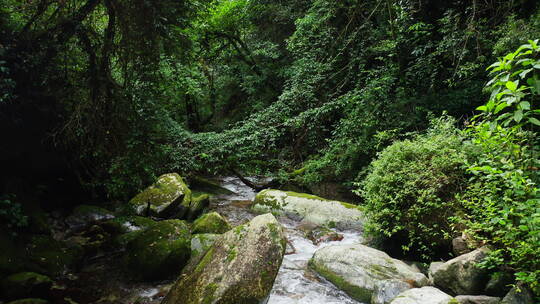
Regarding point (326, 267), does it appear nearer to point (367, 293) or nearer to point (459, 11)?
A: point (367, 293)

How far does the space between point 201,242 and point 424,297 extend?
3577 mm

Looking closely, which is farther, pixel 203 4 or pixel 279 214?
pixel 279 214

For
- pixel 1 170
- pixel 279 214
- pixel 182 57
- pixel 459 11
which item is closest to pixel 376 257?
pixel 279 214

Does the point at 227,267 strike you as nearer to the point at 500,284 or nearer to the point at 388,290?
the point at 388,290

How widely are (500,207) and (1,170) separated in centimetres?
736

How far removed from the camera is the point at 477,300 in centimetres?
317

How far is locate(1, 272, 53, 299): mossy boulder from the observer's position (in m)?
3.78

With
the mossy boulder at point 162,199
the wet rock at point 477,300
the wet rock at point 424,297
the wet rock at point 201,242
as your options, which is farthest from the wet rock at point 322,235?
the mossy boulder at point 162,199

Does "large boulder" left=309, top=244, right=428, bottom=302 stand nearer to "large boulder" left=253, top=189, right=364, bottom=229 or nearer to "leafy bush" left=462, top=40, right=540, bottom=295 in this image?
"leafy bush" left=462, top=40, right=540, bottom=295

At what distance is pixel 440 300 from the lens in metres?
3.19

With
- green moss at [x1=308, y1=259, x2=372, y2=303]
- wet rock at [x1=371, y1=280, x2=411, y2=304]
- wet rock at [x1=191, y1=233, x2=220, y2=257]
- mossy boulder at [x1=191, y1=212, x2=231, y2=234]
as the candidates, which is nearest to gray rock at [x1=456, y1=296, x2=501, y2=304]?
wet rock at [x1=371, y1=280, x2=411, y2=304]

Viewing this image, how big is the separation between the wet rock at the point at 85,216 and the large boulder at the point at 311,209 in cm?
387

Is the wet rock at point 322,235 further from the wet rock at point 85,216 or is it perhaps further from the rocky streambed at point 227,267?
the wet rock at point 85,216

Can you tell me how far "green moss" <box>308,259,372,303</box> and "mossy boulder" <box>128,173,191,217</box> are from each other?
4.27m
